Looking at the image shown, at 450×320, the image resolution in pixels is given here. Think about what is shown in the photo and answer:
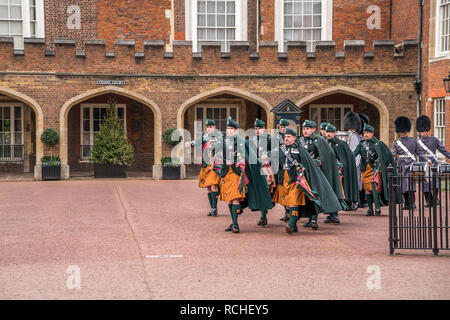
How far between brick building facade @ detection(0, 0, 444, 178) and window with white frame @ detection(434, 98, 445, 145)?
0.74 m

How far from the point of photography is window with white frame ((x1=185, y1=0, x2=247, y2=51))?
24109mm

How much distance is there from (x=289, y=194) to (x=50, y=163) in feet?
43.4

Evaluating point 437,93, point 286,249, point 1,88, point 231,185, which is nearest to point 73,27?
point 1,88

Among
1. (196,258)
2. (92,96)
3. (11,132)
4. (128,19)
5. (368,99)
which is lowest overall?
(196,258)

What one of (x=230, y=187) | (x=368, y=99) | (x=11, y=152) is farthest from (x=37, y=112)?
(x=230, y=187)

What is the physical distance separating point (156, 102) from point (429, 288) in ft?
55.0

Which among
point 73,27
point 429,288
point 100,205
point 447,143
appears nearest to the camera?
point 429,288

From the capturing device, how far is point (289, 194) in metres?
9.82

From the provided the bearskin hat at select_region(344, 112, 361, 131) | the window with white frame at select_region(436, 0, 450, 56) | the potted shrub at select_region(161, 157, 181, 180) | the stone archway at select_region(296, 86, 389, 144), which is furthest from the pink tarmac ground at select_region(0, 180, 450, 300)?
the stone archway at select_region(296, 86, 389, 144)

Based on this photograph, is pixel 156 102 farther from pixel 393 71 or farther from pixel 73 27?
pixel 393 71

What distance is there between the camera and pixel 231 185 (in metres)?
10.0

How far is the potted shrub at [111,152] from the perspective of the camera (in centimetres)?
2136

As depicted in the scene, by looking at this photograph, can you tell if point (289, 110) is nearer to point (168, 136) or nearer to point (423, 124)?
point (168, 136)

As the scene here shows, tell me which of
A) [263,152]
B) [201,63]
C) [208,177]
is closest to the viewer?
[263,152]
